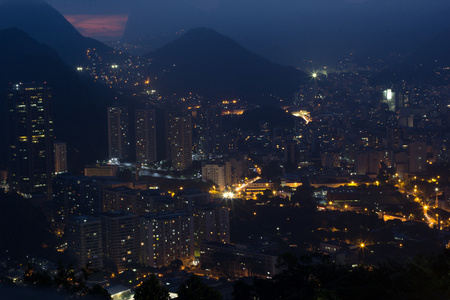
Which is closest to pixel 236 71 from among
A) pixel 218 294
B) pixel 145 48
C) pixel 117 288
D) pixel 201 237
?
pixel 145 48

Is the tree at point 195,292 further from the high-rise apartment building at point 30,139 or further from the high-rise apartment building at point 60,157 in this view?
the high-rise apartment building at point 60,157

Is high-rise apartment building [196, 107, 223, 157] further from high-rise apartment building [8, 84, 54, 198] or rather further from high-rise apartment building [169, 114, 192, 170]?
high-rise apartment building [8, 84, 54, 198]

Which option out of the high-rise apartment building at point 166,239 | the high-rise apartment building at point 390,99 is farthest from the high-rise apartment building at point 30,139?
the high-rise apartment building at point 390,99

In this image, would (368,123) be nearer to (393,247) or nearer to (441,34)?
(441,34)

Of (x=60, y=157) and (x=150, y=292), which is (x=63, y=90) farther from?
(x=150, y=292)

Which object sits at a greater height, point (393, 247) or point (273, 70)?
point (273, 70)

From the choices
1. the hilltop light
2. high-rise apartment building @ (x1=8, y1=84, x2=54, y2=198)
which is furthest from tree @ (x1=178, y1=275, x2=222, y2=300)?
high-rise apartment building @ (x1=8, y1=84, x2=54, y2=198)
